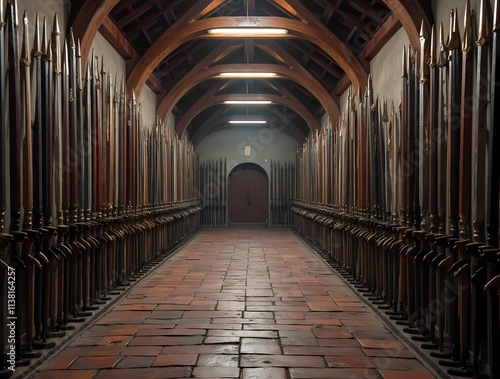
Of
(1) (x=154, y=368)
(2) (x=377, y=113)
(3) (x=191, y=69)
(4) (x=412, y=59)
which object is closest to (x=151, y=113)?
(3) (x=191, y=69)

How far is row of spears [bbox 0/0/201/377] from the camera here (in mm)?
3631

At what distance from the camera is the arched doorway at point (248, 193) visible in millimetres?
21062

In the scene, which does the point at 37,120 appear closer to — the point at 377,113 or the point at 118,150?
the point at 118,150

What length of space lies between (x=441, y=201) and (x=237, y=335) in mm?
1841

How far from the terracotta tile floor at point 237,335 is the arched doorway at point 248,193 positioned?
13318 millimetres

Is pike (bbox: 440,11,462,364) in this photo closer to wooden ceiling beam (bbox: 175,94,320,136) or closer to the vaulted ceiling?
the vaulted ceiling

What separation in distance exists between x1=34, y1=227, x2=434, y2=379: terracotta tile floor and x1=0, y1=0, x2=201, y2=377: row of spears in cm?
31

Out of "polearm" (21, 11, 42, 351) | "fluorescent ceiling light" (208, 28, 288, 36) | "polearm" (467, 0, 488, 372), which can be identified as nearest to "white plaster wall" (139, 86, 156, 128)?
"fluorescent ceiling light" (208, 28, 288, 36)

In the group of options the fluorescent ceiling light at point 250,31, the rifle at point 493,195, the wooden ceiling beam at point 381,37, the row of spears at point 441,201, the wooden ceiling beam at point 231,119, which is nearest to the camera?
the rifle at point 493,195

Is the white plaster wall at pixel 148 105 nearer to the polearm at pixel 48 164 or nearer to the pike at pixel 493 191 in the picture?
the polearm at pixel 48 164

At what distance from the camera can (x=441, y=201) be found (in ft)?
13.0

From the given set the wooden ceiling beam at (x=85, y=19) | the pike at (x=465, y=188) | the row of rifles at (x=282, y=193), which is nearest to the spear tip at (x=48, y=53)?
the wooden ceiling beam at (x=85, y=19)

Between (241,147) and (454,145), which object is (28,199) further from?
(241,147)

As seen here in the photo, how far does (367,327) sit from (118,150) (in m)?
3.67
